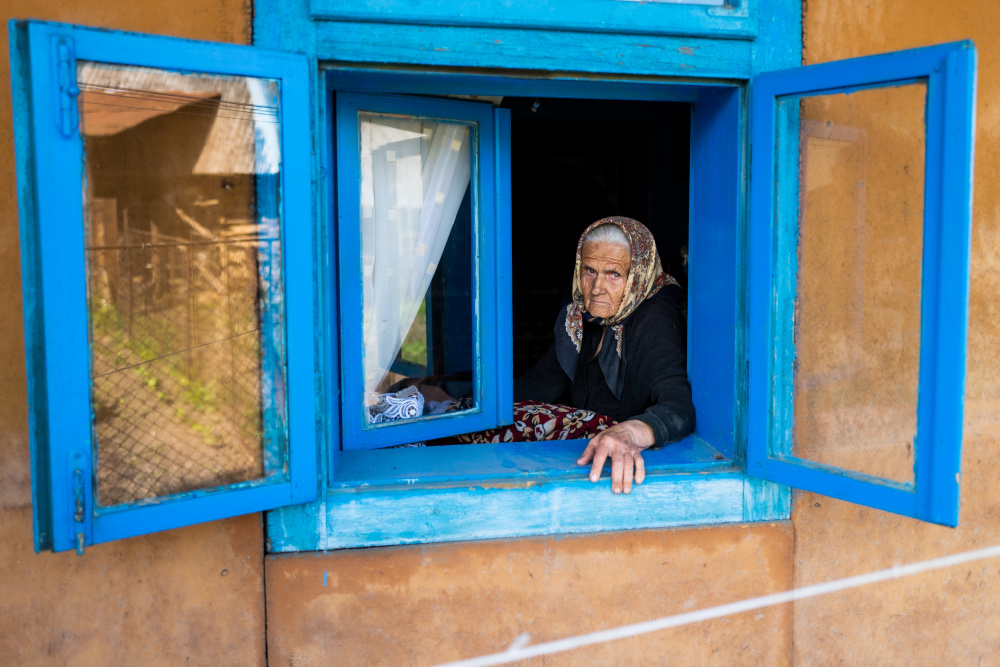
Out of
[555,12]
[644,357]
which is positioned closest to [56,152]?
[555,12]

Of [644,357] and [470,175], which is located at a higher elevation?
[470,175]

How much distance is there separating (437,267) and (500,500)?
0.88 m

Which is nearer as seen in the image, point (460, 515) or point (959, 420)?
point (959, 420)

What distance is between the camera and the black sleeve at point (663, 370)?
2344 mm

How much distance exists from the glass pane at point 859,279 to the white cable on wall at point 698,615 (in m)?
0.51

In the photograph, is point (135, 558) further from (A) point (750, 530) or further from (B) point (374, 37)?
(A) point (750, 530)

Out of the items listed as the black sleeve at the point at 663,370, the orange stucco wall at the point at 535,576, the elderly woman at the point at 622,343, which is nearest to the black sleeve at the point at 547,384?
the elderly woman at the point at 622,343

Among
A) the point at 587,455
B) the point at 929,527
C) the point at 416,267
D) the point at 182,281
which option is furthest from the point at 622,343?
the point at 182,281

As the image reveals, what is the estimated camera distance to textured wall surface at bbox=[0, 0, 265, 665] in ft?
6.31

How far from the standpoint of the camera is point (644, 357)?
2.64m

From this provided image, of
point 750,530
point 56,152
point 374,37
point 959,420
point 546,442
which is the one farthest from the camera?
point 546,442

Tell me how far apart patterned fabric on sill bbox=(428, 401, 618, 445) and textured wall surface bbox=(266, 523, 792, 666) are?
0.58 metres

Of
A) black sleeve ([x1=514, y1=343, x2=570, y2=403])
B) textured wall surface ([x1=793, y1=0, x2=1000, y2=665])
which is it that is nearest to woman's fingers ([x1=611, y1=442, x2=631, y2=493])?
textured wall surface ([x1=793, y1=0, x2=1000, y2=665])

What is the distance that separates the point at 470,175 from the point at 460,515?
46.1 inches
